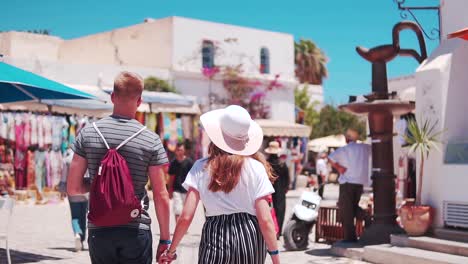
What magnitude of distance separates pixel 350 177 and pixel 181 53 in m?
18.3

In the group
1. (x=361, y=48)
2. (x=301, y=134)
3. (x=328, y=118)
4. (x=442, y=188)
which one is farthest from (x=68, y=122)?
(x=328, y=118)

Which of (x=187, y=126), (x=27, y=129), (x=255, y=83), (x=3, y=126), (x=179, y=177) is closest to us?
(x=179, y=177)

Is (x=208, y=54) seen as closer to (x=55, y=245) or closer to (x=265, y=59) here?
(x=265, y=59)

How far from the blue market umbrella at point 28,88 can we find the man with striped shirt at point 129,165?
385cm

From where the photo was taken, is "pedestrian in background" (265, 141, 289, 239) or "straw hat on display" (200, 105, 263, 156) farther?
"pedestrian in background" (265, 141, 289, 239)

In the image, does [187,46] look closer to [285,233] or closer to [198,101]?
[198,101]

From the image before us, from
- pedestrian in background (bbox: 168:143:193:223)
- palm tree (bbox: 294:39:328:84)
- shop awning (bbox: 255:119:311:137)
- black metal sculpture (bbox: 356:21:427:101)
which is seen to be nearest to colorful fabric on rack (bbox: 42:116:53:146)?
pedestrian in background (bbox: 168:143:193:223)

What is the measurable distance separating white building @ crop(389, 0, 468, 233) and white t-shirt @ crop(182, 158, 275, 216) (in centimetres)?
528

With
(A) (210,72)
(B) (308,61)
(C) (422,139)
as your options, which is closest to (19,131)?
(A) (210,72)

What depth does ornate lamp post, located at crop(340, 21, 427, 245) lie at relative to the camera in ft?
30.9

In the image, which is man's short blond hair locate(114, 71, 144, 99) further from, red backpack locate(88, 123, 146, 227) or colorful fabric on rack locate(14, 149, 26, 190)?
colorful fabric on rack locate(14, 149, 26, 190)

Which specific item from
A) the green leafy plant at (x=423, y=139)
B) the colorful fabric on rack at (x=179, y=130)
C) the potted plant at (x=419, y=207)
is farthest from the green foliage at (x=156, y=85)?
the potted plant at (x=419, y=207)

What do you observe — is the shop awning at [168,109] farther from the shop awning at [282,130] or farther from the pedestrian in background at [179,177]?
the pedestrian in background at [179,177]

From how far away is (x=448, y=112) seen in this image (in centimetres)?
889
